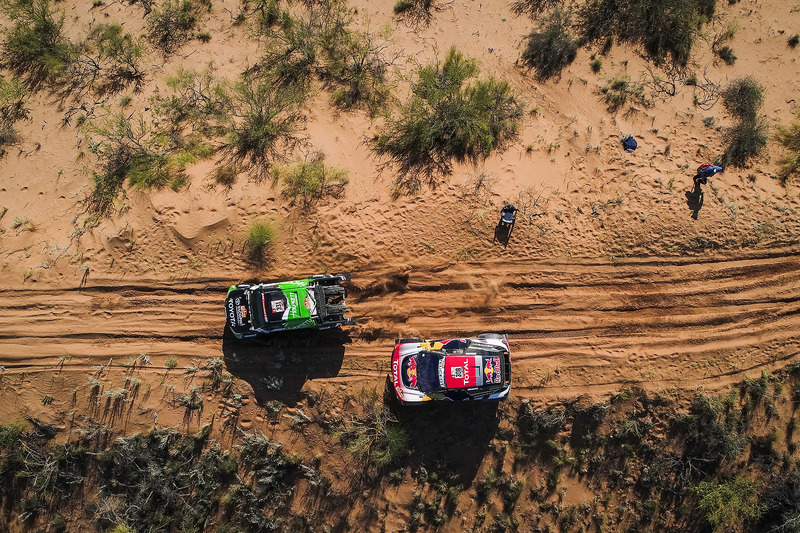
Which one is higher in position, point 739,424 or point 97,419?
point 739,424

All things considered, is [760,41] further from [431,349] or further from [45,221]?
[45,221]

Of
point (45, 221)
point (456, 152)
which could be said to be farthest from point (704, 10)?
point (45, 221)

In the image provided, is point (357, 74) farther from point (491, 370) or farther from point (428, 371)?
point (491, 370)

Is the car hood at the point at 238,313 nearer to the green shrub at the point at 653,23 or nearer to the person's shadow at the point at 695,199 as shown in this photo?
the person's shadow at the point at 695,199

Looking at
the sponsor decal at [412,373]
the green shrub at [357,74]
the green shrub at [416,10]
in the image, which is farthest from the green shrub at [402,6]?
the sponsor decal at [412,373]

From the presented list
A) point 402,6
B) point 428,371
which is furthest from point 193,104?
point 428,371
